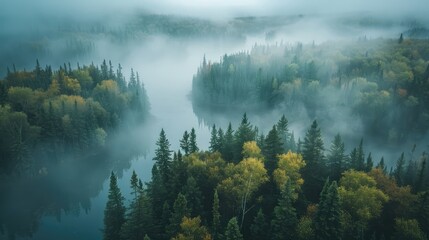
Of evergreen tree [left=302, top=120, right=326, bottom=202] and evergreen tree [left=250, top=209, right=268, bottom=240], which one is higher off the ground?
evergreen tree [left=302, top=120, right=326, bottom=202]

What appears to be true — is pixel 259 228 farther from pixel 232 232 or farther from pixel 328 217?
pixel 328 217

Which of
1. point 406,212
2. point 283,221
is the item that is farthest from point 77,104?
point 406,212

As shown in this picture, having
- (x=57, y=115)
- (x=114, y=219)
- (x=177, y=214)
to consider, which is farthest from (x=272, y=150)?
(x=57, y=115)

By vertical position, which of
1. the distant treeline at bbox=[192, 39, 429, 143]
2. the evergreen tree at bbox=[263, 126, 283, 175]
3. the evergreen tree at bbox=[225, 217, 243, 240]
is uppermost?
the evergreen tree at bbox=[263, 126, 283, 175]

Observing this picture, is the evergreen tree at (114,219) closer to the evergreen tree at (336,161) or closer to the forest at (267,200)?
the forest at (267,200)

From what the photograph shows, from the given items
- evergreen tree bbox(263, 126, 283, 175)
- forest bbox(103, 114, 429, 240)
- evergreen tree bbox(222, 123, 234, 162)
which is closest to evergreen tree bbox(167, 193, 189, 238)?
forest bbox(103, 114, 429, 240)

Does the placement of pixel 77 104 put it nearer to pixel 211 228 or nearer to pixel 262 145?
pixel 262 145

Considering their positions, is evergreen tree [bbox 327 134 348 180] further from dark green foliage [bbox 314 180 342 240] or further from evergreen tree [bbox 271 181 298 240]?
evergreen tree [bbox 271 181 298 240]

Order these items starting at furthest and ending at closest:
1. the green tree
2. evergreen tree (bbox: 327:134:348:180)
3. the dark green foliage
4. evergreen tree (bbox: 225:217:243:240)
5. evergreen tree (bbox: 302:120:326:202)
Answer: evergreen tree (bbox: 327:134:348:180)
evergreen tree (bbox: 302:120:326:202)
the green tree
the dark green foliage
evergreen tree (bbox: 225:217:243:240)
